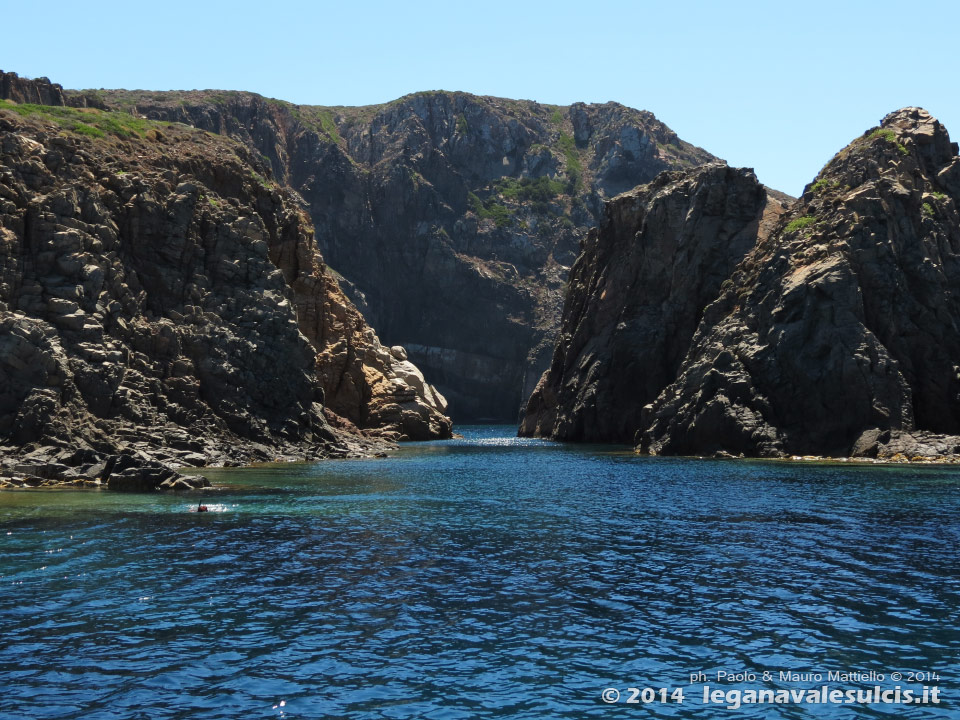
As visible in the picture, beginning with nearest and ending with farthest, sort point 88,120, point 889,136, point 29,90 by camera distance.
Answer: point 88,120, point 889,136, point 29,90

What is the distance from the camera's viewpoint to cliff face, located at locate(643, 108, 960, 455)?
8475cm

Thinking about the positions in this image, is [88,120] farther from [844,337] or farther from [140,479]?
[844,337]

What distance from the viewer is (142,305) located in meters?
82.5

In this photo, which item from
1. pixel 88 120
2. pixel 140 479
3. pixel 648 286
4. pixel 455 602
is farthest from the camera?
pixel 648 286

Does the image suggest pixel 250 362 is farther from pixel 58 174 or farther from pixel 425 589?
pixel 425 589

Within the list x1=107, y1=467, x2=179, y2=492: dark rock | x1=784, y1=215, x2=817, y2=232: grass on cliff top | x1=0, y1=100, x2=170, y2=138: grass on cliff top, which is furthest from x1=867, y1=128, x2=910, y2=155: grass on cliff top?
x1=107, y1=467, x2=179, y2=492: dark rock

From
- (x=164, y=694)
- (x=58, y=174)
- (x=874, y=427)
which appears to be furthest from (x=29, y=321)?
(x=874, y=427)

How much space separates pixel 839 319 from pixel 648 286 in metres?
44.0

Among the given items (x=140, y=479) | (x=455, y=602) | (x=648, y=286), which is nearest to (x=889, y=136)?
(x=648, y=286)

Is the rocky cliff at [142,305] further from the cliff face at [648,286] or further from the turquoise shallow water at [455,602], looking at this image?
the cliff face at [648,286]

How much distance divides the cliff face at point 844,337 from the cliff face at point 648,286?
63.1 feet

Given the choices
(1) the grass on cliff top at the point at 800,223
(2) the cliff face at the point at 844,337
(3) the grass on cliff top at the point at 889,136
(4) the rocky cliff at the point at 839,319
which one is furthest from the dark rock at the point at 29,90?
(3) the grass on cliff top at the point at 889,136

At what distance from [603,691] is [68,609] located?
16234mm

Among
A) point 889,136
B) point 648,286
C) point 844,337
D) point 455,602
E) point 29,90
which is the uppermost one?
point 29,90
